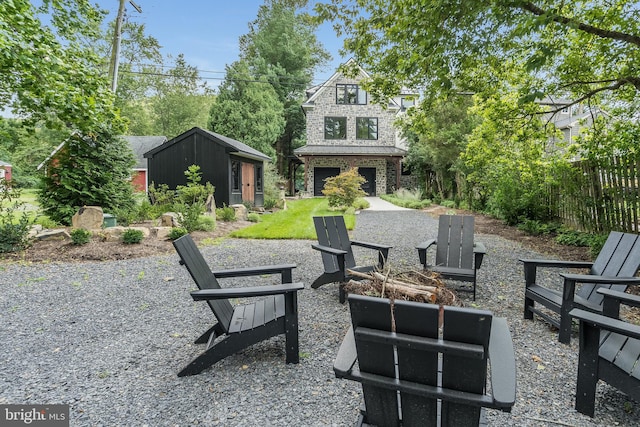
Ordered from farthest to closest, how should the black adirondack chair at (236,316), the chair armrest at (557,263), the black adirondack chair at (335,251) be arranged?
the black adirondack chair at (335,251)
the chair armrest at (557,263)
the black adirondack chair at (236,316)

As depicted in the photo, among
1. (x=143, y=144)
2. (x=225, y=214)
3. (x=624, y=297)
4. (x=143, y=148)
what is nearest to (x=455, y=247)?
(x=624, y=297)

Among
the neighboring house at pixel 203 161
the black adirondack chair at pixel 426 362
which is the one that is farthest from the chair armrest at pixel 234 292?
the neighboring house at pixel 203 161

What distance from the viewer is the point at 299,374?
2.36 meters

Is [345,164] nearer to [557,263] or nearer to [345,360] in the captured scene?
[557,263]

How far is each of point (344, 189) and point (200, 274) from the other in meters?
11.0

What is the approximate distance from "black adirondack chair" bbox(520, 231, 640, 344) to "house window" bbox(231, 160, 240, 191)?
11.1m

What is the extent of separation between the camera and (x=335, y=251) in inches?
143

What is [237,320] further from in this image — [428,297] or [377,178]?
[377,178]

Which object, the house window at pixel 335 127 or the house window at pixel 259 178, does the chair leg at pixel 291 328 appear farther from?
the house window at pixel 335 127

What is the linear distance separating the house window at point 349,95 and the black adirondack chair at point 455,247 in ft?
60.6

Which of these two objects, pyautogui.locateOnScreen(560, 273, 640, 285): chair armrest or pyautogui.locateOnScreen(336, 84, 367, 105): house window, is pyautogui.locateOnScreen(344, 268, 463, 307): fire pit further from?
pyautogui.locateOnScreen(336, 84, 367, 105): house window

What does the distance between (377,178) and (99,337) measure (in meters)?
20.7

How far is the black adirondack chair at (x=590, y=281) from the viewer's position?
2.66 metres

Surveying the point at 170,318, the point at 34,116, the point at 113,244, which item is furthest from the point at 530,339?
the point at 34,116
